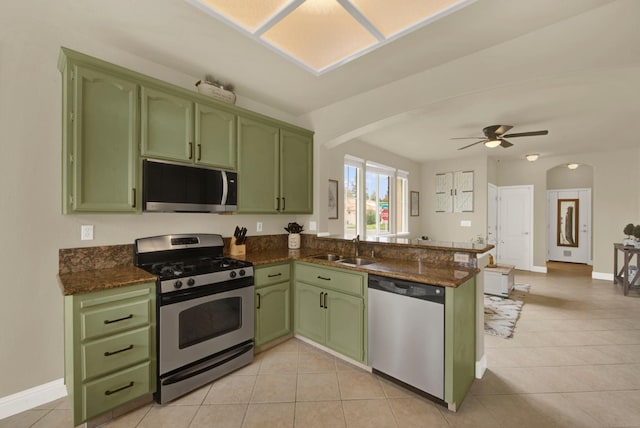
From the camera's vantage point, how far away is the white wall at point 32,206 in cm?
182

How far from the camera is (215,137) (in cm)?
254

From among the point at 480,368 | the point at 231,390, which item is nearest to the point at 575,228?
the point at 480,368

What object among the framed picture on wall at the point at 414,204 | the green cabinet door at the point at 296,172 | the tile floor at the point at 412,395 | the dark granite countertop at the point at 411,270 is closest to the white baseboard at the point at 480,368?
the tile floor at the point at 412,395

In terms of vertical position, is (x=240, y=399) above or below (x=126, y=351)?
below

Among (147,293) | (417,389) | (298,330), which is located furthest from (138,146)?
(417,389)

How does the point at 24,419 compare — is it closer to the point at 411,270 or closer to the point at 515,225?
the point at 411,270

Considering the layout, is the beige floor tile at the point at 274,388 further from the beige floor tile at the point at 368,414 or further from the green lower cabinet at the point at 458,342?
the green lower cabinet at the point at 458,342

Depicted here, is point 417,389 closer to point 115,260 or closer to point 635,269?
point 115,260

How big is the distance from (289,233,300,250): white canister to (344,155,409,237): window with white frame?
1.54 metres

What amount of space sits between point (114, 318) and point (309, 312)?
1.58m

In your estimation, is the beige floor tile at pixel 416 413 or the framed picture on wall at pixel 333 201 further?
the framed picture on wall at pixel 333 201

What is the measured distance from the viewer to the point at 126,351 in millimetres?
1776

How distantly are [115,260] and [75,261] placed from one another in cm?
24

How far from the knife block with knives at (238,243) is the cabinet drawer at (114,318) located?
110 centimetres
